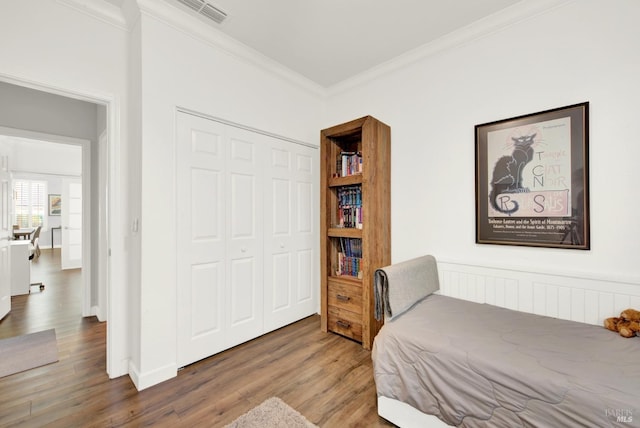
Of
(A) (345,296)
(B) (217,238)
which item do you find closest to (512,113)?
(A) (345,296)

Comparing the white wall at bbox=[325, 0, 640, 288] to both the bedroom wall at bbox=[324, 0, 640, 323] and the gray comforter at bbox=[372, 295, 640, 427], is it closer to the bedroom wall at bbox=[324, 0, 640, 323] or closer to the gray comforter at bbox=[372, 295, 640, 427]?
the bedroom wall at bbox=[324, 0, 640, 323]

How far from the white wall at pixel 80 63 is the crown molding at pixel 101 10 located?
0.6 inches

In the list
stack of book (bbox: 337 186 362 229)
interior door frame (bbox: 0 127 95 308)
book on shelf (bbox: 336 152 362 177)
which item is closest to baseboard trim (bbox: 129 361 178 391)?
interior door frame (bbox: 0 127 95 308)

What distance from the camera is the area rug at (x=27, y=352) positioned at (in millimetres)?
2082

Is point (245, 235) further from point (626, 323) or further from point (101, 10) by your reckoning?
point (626, 323)

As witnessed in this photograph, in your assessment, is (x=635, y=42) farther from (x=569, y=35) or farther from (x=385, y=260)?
(x=385, y=260)

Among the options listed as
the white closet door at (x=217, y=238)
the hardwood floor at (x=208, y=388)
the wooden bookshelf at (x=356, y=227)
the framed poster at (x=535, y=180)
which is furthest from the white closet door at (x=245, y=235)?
the framed poster at (x=535, y=180)

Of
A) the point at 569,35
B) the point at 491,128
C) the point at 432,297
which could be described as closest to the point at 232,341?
the point at 432,297

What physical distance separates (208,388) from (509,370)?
1813 mm

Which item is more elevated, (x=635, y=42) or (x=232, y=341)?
(x=635, y=42)

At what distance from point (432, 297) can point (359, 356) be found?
2.60 feet

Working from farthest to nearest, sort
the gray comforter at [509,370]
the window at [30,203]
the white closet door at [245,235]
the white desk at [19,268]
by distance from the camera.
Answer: the window at [30,203] < the white desk at [19,268] < the white closet door at [245,235] < the gray comforter at [509,370]

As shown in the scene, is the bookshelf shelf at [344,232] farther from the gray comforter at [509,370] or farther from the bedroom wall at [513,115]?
the gray comforter at [509,370]

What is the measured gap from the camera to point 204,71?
2189mm
